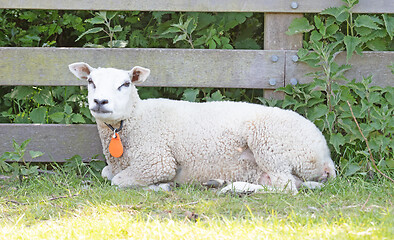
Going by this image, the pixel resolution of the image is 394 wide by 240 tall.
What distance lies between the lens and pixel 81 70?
4.33 meters

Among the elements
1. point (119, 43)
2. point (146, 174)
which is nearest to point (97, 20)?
point (119, 43)

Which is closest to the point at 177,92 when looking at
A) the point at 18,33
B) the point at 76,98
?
the point at 76,98

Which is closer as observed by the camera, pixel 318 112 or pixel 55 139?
pixel 318 112

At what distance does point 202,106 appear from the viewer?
4441 millimetres

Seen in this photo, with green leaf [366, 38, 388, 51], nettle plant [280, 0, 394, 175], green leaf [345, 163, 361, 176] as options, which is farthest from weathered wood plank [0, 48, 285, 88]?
green leaf [345, 163, 361, 176]

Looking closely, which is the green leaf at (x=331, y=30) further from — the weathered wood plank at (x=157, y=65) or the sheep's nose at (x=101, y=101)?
the sheep's nose at (x=101, y=101)

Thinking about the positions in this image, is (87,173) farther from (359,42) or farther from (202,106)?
(359,42)

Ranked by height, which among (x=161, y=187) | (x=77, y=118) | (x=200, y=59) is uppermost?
(x=200, y=59)

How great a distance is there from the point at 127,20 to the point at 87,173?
155 centimetres

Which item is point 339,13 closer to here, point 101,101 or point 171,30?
point 171,30

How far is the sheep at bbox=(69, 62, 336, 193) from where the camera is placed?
4109 mm

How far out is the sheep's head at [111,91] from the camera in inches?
155

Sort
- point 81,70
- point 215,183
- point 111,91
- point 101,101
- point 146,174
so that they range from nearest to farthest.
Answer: point 101,101
point 111,91
point 215,183
point 146,174
point 81,70

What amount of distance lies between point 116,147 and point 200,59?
1.16 m
